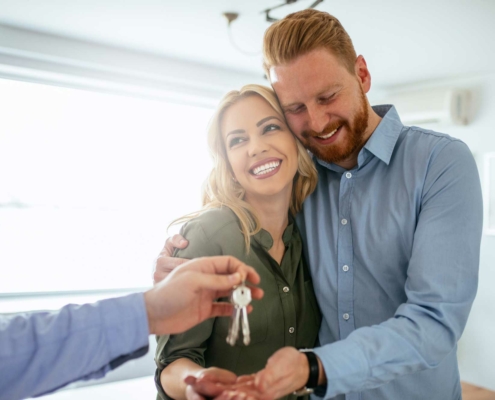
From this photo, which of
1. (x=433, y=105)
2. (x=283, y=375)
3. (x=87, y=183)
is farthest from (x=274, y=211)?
(x=433, y=105)

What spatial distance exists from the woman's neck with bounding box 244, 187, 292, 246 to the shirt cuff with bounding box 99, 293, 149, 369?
68cm

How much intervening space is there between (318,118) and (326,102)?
5cm

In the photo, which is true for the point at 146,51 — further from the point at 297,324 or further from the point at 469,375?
the point at 469,375

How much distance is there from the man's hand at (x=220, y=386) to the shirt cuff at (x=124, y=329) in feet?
0.55

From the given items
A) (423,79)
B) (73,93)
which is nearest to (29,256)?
(73,93)

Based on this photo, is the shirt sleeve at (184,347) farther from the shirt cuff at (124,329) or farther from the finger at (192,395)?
the shirt cuff at (124,329)

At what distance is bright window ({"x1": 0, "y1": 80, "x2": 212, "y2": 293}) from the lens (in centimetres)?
411

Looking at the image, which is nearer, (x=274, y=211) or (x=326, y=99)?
(x=326, y=99)

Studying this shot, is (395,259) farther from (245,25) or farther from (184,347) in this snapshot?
(245,25)

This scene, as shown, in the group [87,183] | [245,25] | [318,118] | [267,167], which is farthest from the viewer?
[87,183]

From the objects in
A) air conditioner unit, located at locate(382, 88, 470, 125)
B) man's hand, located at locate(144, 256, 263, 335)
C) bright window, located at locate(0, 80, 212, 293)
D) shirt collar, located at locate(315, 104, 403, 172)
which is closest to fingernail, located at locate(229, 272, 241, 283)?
man's hand, located at locate(144, 256, 263, 335)

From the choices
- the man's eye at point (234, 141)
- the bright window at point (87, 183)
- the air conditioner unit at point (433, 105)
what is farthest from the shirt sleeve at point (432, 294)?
the air conditioner unit at point (433, 105)

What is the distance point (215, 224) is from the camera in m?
1.49

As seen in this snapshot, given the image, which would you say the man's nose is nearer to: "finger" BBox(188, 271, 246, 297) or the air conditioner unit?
"finger" BBox(188, 271, 246, 297)
